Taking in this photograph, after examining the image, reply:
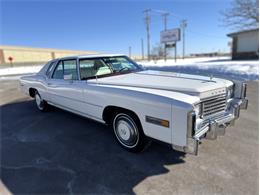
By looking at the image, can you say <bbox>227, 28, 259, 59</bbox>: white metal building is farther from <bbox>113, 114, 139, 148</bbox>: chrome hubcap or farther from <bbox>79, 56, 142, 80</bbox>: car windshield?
<bbox>113, 114, 139, 148</bbox>: chrome hubcap

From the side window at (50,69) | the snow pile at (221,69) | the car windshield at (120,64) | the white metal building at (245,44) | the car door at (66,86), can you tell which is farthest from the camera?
the white metal building at (245,44)

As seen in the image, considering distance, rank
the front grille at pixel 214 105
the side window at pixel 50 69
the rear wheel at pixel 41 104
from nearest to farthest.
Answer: the front grille at pixel 214 105
the side window at pixel 50 69
the rear wheel at pixel 41 104

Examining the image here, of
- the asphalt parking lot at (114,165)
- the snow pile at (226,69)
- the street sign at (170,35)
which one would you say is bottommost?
the asphalt parking lot at (114,165)

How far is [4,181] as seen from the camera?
100 inches

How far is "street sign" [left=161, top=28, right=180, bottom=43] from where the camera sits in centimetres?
3334

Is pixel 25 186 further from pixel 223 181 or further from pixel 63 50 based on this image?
pixel 63 50

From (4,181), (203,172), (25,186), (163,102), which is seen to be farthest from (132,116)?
(4,181)

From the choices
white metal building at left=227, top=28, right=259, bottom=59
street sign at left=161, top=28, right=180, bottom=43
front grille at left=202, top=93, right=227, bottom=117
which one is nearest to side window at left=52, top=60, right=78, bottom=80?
front grille at left=202, top=93, right=227, bottom=117

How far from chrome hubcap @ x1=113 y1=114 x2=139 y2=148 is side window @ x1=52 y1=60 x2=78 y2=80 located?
140 centimetres

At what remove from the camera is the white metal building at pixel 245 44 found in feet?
80.8

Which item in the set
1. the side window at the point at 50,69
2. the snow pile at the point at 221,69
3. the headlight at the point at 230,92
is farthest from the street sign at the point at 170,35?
the headlight at the point at 230,92

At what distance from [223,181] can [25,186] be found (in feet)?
8.07

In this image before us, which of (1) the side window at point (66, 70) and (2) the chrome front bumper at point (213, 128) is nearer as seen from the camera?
(2) the chrome front bumper at point (213, 128)

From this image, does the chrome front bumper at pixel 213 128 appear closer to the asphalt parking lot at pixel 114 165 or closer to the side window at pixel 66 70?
the asphalt parking lot at pixel 114 165
